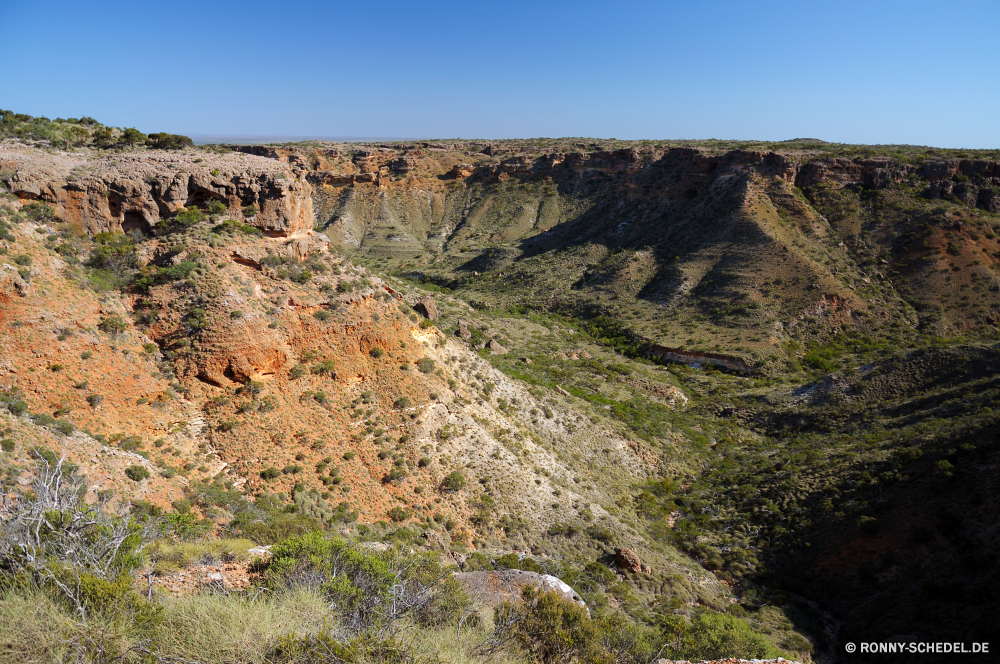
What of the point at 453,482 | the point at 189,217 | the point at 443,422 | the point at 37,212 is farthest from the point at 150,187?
the point at 453,482

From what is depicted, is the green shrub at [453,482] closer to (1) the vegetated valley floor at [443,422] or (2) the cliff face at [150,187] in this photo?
(1) the vegetated valley floor at [443,422]

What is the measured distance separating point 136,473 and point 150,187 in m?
11.2

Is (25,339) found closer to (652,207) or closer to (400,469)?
(400,469)

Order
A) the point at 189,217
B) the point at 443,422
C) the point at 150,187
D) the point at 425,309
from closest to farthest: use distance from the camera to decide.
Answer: the point at 150,187
the point at 189,217
the point at 443,422
the point at 425,309

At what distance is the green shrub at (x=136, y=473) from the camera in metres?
12.4

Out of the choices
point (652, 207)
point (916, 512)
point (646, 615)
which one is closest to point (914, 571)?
point (916, 512)

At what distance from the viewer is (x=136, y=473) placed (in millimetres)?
12500

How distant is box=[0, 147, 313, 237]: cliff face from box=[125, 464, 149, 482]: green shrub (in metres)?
9.92

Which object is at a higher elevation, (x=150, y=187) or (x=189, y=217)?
(x=150, y=187)

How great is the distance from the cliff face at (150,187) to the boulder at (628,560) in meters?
18.5

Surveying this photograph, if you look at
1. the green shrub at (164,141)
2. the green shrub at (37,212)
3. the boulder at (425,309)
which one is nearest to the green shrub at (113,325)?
the green shrub at (37,212)

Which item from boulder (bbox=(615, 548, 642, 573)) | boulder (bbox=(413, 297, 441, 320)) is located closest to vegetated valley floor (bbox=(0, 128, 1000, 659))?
boulder (bbox=(413, 297, 441, 320))

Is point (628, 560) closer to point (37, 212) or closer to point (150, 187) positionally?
point (150, 187)

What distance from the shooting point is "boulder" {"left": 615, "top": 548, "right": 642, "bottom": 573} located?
17594 mm
